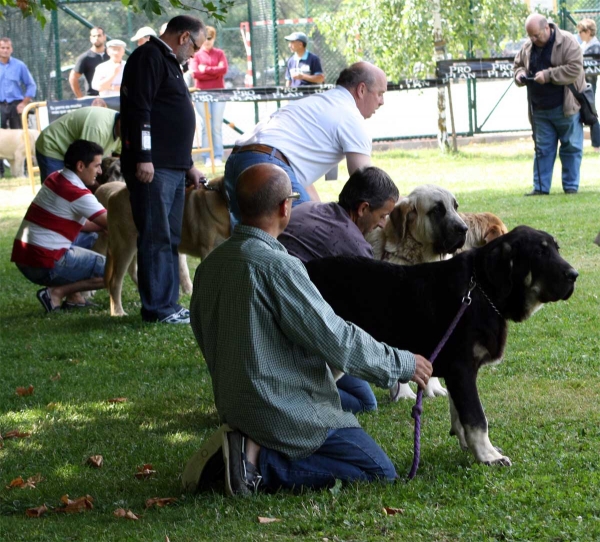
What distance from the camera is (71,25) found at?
68.3ft

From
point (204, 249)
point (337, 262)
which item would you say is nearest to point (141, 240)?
point (204, 249)

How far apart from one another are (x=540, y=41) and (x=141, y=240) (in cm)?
815

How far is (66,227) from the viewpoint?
30.2ft

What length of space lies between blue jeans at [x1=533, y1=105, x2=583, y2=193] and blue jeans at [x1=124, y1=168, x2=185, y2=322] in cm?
723

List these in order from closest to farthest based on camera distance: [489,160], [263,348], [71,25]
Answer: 1. [263,348]
2. [489,160]
3. [71,25]

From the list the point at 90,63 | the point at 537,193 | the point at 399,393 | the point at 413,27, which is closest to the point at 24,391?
the point at 399,393

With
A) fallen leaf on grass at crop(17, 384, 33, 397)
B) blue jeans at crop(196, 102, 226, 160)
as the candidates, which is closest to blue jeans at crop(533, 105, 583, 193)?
blue jeans at crop(196, 102, 226, 160)

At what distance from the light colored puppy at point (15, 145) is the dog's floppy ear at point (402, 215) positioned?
14.7 m

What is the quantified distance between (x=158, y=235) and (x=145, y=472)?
142 inches

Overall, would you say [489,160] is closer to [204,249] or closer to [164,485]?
[204,249]

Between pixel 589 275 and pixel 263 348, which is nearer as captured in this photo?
pixel 263 348

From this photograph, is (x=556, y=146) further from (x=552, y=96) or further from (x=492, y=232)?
(x=492, y=232)

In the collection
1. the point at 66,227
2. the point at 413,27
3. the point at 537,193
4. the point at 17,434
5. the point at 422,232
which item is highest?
the point at 413,27

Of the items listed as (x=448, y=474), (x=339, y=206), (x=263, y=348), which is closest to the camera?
(x=263, y=348)
